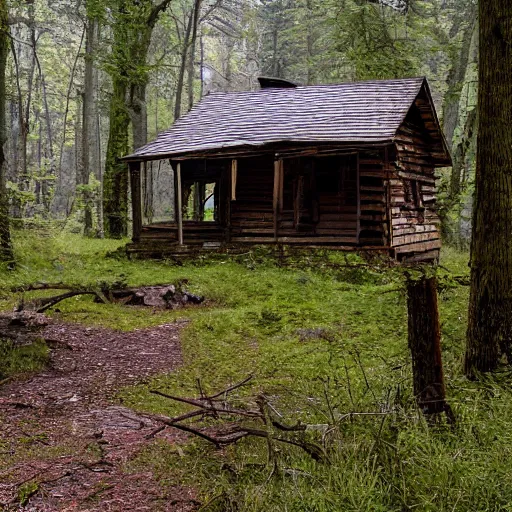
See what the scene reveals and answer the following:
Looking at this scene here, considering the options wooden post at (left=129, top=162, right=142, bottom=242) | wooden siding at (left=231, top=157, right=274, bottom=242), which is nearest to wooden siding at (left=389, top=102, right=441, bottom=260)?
wooden siding at (left=231, top=157, right=274, bottom=242)

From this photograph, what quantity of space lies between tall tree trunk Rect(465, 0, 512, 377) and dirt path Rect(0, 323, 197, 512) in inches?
117

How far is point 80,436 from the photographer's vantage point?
4.63m

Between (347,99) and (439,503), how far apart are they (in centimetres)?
1541

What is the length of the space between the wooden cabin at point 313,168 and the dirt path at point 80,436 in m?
8.82

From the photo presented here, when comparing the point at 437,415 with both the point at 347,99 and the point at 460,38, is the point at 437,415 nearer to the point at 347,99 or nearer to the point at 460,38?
the point at 347,99

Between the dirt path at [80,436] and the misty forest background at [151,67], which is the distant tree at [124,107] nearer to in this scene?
the misty forest background at [151,67]

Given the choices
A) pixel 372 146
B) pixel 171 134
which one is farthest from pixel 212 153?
pixel 372 146

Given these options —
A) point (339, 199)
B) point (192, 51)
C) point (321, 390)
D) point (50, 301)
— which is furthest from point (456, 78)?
point (321, 390)

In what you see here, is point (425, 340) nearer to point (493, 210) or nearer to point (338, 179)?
point (493, 210)

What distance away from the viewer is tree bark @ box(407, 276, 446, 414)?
4233 mm

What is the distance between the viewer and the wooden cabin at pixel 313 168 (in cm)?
1508

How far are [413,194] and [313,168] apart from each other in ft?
11.9

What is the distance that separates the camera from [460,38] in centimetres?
2595

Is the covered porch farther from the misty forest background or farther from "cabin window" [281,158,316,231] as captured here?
the misty forest background
